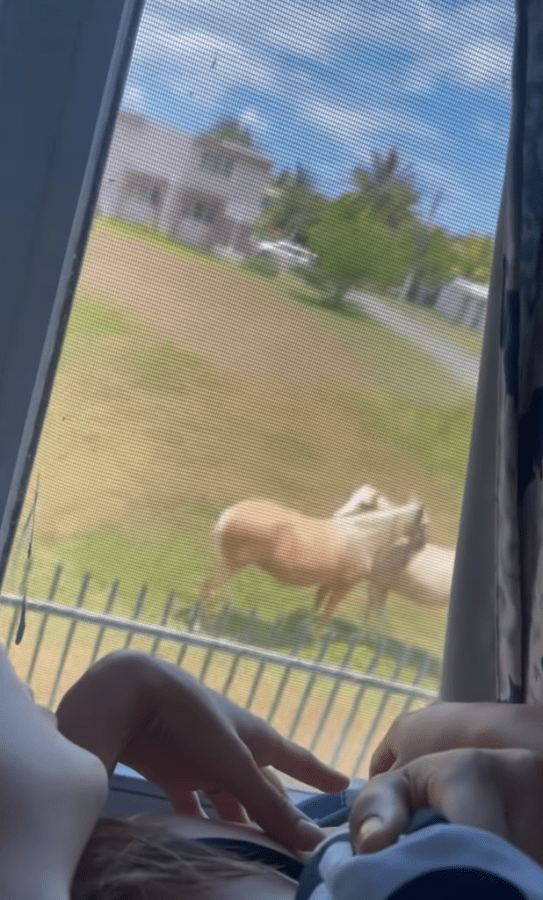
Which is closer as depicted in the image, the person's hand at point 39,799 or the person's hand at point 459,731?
the person's hand at point 39,799

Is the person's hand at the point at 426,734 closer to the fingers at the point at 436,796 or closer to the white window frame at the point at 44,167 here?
the fingers at the point at 436,796

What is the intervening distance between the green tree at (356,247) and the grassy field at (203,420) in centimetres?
5

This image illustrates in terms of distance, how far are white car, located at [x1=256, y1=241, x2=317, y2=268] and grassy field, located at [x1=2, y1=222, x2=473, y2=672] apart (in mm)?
30

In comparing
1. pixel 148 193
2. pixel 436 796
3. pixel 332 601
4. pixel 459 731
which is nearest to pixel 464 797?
pixel 436 796

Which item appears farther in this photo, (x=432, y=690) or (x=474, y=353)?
(x=432, y=690)

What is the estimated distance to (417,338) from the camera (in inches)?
44.9

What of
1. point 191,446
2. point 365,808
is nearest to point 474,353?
point 191,446

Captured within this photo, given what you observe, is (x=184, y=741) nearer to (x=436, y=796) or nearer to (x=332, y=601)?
(x=436, y=796)

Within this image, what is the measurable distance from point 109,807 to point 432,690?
0.51m

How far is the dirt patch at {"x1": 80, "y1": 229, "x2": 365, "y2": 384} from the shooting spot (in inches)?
43.0

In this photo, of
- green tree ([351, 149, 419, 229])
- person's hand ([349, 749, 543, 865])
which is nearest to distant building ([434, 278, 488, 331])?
green tree ([351, 149, 419, 229])

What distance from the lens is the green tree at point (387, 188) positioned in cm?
108

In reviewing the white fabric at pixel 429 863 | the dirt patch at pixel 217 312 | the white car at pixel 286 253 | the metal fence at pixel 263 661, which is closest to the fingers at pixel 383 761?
the white fabric at pixel 429 863

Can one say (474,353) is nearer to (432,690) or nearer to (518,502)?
(518,502)
